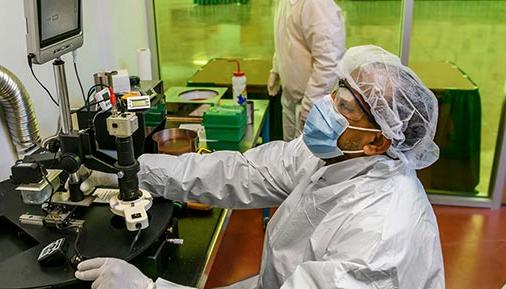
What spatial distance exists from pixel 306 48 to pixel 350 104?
1.46 meters

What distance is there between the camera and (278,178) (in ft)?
5.07

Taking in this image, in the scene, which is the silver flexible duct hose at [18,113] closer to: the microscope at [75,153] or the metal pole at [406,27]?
the microscope at [75,153]

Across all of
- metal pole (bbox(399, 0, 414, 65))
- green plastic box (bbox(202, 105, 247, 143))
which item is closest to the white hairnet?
green plastic box (bbox(202, 105, 247, 143))

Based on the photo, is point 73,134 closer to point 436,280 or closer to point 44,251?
point 44,251

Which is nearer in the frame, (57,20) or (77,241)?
(77,241)

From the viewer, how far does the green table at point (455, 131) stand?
123 inches

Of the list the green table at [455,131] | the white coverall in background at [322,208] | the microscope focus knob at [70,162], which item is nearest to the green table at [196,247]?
the white coverall in background at [322,208]

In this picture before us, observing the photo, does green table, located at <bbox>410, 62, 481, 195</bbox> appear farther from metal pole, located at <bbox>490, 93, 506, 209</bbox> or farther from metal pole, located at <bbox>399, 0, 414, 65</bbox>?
metal pole, located at <bbox>399, 0, 414, 65</bbox>

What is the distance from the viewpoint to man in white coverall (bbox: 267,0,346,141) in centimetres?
253

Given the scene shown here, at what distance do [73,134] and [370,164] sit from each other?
2.41ft

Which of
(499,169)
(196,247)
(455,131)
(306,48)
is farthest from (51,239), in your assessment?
(499,169)

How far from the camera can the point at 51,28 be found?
1223 mm

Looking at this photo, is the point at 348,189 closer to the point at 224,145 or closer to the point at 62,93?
the point at 62,93

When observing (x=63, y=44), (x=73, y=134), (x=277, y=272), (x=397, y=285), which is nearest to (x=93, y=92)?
(x=63, y=44)
